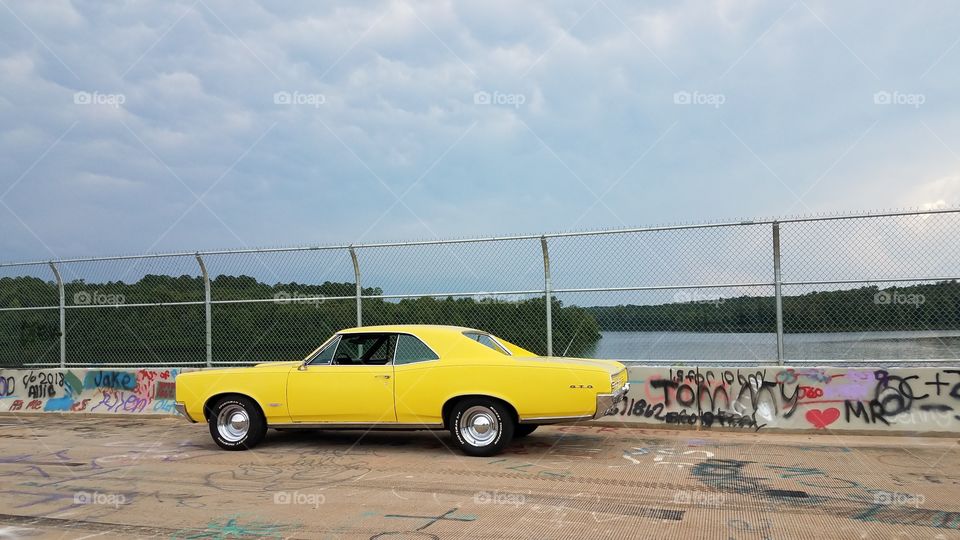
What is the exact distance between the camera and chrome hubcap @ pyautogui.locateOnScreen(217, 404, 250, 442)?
8.88 m

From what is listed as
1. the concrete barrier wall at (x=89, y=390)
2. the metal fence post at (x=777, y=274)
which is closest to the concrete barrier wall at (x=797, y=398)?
the metal fence post at (x=777, y=274)

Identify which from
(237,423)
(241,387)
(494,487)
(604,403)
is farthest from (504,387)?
(237,423)

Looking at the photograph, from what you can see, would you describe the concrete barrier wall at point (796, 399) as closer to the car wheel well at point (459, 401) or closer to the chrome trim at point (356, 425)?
the car wheel well at point (459, 401)

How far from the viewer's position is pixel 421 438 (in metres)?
9.53

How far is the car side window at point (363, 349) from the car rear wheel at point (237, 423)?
1.18 metres
